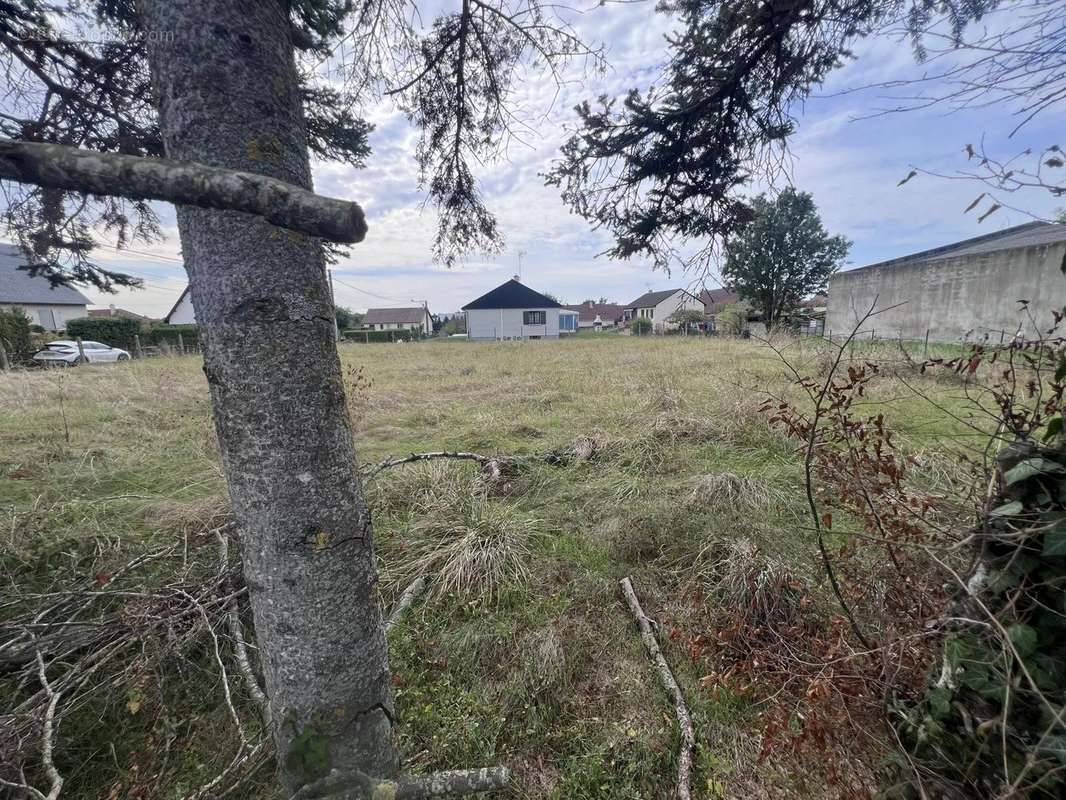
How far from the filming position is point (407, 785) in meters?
1.26

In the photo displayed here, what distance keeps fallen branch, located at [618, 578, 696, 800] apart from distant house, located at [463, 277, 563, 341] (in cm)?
3319

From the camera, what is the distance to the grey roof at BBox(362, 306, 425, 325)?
57.5 meters

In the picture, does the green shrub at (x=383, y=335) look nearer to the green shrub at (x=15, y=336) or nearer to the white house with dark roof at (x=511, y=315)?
the white house with dark roof at (x=511, y=315)

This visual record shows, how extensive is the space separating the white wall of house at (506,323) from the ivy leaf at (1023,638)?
Answer: 1357 inches

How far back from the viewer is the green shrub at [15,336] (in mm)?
12820

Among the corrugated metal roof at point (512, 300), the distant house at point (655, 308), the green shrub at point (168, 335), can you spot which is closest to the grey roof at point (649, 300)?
the distant house at point (655, 308)

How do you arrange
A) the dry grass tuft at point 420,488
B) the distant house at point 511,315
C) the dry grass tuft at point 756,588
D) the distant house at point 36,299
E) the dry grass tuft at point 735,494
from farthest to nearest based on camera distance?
the distant house at point 511,315, the distant house at point 36,299, the dry grass tuft at point 420,488, the dry grass tuft at point 735,494, the dry grass tuft at point 756,588

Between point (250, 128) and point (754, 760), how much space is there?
2527 millimetres

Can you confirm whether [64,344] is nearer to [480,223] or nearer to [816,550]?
[480,223]

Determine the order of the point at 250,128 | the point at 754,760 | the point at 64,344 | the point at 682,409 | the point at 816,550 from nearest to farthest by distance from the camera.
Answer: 1. the point at 250,128
2. the point at 754,760
3. the point at 816,550
4. the point at 682,409
5. the point at 64,344

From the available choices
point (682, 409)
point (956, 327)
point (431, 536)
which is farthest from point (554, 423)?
point (956, 327)

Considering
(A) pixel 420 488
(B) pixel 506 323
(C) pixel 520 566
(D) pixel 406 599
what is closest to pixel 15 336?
(A) pixel 420 488

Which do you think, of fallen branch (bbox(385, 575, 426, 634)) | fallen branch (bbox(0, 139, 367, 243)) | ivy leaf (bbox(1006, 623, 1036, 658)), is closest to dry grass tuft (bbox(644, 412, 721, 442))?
fallen branch (bbox(385, 575, 426, 634))

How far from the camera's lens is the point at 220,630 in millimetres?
2084
